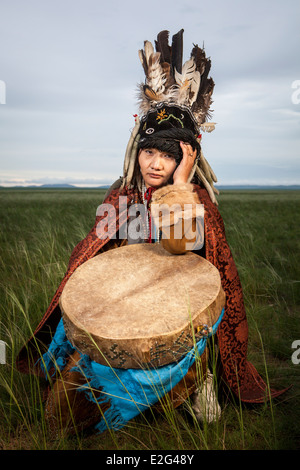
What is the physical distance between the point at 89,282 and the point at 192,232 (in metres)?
0.58

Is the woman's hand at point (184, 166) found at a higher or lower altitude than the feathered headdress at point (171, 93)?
lower

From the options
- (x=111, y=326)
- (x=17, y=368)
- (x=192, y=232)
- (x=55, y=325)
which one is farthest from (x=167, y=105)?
(x=17, y=368)

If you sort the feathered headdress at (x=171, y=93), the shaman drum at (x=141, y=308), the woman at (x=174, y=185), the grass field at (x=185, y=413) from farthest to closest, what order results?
1. the feathered headdress at (x=171, y=93)
2. the woman at (x=174, y=185)
3. the grass field at (x=185, y=413)
4. the shaman drum at (x=141, y=308)

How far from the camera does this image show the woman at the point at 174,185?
208 centimetres

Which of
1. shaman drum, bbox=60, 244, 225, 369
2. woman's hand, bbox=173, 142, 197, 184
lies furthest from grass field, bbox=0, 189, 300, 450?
woman's hand, bbox=173, 142, 197, 184

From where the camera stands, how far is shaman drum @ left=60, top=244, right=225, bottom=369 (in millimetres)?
1390

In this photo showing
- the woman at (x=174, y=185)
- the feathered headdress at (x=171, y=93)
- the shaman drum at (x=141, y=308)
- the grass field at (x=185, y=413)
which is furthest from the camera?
the feathered headdress at (x=171, y=93)

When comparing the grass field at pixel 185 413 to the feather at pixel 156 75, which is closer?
the grass field at pixel 185 413

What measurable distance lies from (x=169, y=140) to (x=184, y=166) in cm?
18

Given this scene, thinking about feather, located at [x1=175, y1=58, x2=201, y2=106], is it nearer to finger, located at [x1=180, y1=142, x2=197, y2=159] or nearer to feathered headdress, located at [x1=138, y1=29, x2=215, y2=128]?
feathered headdress, located at [x1=138, y1=29, x2=215, y2=128]

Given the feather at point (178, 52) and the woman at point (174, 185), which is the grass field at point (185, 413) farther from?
the feather at point (178, 52)

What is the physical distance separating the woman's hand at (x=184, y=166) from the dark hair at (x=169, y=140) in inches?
1.2

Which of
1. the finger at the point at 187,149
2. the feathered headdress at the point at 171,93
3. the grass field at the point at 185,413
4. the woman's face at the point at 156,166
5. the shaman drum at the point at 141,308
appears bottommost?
the grass field at the point at 185,413

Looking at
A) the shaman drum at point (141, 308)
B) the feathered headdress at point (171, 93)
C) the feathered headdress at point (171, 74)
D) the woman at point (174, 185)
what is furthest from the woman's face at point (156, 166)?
the shaman drum at point (141, 308)
